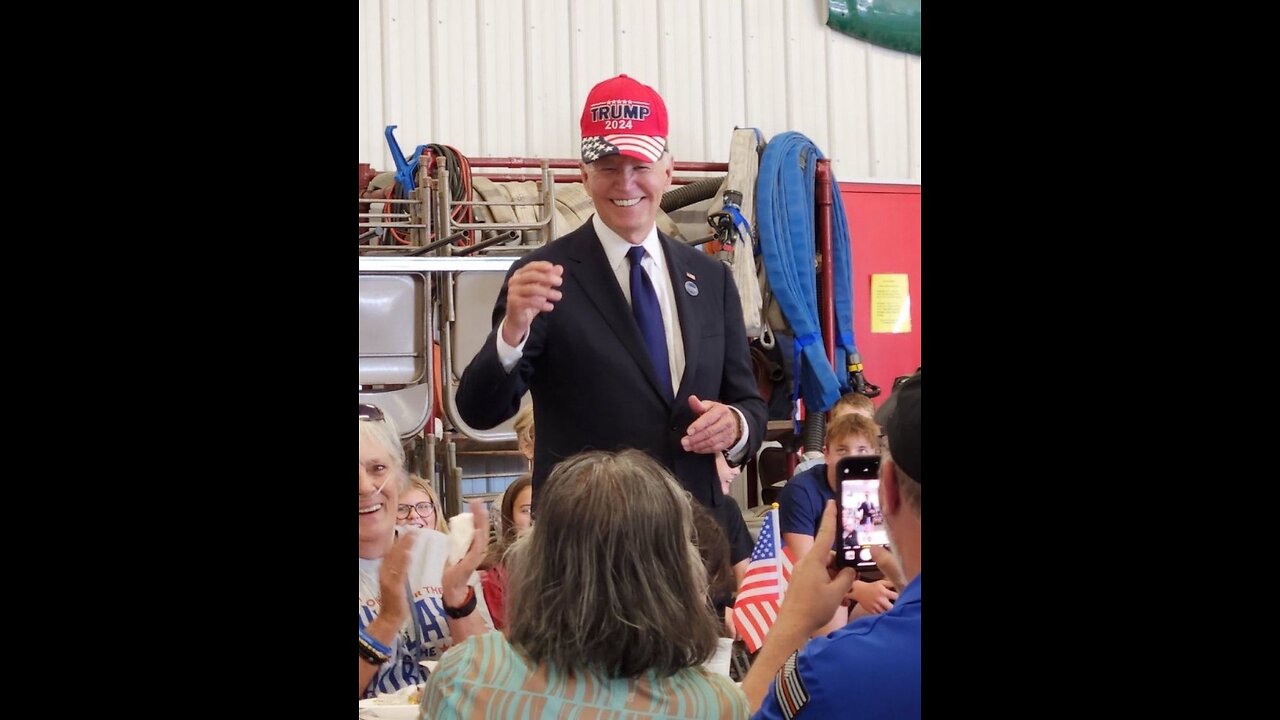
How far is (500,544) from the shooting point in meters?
0.94

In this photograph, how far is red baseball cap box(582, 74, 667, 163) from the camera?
90 cm

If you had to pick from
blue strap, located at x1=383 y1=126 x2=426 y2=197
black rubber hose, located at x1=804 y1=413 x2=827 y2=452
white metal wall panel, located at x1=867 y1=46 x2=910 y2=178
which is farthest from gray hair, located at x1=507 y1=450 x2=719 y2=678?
blue strap, located at x1=383 y1=126 x2=426 y2=197

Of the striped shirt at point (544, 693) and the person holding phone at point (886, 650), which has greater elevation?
the person holding phone at point (886, 650)

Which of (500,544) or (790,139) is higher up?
(790,139)

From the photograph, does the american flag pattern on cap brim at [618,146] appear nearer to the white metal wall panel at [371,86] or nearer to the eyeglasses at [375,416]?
the white metal wall panel at [371,86]

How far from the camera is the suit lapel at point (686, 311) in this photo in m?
0.93

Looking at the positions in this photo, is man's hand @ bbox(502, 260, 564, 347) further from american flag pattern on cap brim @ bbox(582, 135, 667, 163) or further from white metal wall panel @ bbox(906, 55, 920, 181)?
white metal wall panel @ bbox(906, 55, 920, 181)

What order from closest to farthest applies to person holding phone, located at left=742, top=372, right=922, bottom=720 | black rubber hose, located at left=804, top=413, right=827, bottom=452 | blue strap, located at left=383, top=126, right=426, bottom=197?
person holding phone, located at left=742, top=372, right=922, bottom=720, black rubber hose, located at left=804, top=413, right=827, bottom=452, blue strap, located at left=383, top=126, right=426, bottom=197

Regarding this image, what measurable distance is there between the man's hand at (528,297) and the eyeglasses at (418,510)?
20cm

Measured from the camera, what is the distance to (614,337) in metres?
0.91

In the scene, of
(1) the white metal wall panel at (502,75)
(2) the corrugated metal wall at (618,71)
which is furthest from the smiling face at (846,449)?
(1) the white metal wall panel at (502,75)
